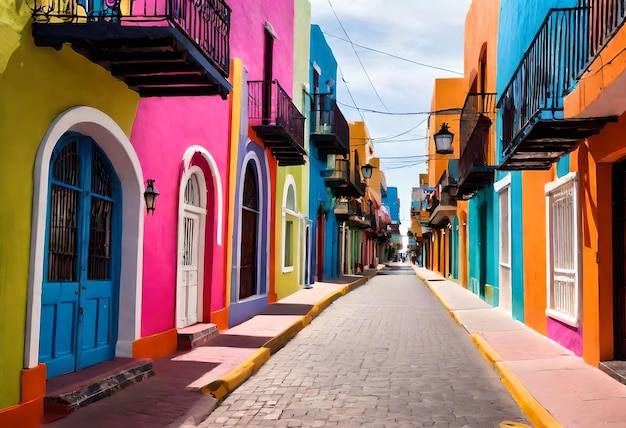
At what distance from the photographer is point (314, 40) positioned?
990 inches

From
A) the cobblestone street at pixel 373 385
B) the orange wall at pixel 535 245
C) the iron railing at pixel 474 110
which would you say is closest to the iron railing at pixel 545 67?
the orange wall at pixel 535 245

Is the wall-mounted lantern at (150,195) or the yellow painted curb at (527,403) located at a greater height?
the wall-mounted lantern at (150,195)

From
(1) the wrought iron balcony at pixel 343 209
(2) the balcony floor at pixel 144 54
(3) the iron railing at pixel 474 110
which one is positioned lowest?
(2) the balcony floor at pixel 144 54

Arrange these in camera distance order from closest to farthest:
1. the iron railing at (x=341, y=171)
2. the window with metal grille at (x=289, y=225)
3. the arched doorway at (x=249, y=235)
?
the arched doorway at (x=249, y=235) < the window with metal grille at (x=289, y=225) < the iron railing at (x=341, y=171)

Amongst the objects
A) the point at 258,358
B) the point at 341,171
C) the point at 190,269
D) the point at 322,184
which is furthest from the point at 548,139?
the point at 341,171

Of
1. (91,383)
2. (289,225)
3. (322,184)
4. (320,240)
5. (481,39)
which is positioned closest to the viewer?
(91,383)

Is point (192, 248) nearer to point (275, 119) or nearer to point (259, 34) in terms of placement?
point (275, 119)

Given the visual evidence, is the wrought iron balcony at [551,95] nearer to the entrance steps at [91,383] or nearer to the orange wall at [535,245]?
the orange wall at [535,245]

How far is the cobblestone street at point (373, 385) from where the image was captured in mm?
6113

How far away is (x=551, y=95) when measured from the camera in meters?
9.68

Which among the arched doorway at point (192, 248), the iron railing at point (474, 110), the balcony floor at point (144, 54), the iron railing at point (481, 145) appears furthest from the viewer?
the iron railing at point (474, 110)

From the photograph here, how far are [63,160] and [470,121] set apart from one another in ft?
49.5

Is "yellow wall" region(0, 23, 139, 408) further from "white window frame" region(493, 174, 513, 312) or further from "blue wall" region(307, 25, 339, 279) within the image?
"blue wall" region(307, 25, 339, 279)

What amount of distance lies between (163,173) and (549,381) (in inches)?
219
